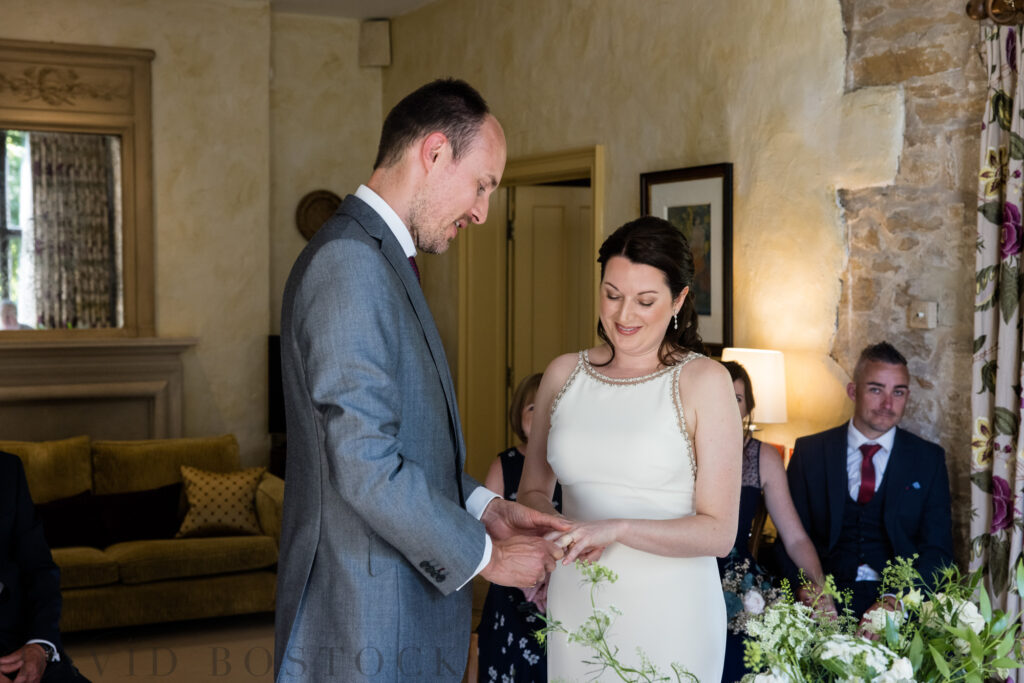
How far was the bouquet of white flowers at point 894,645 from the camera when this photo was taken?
127cm

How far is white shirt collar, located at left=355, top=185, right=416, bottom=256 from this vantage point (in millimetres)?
2039

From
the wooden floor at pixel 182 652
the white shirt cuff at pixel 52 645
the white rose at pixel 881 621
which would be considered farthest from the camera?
the wooden floor at pixel 182 652

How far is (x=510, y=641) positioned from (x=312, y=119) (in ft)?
17.8

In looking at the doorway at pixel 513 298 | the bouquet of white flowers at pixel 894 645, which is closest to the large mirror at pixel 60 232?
the doorway at pixel 513 298

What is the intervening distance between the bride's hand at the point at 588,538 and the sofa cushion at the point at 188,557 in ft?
12.9

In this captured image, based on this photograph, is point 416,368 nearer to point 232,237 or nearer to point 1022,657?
point 1022,657

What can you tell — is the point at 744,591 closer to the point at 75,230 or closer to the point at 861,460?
the point at 861,460

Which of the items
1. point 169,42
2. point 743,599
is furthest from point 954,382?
point 169,42

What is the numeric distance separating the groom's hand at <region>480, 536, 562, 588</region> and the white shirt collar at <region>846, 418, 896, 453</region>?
86.0 inches

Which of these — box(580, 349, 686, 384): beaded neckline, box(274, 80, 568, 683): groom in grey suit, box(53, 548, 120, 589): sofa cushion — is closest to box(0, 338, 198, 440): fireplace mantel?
box(53, 548, 120, 589): sofa cushion

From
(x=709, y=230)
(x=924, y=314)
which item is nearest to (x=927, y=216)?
(x=924, y=314)

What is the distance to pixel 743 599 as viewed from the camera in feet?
11.7

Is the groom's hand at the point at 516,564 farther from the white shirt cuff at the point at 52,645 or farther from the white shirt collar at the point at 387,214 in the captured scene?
the white shirt cuff at the point at 52,645

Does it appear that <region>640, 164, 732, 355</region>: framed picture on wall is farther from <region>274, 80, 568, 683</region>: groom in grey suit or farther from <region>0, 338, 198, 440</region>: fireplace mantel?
<region>0, 338, 198, 440</region>: fireplace mantel
